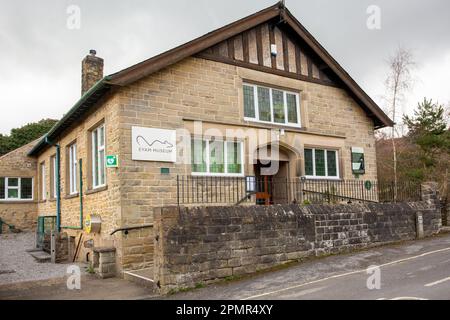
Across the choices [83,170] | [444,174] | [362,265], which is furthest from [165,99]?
[444,174]

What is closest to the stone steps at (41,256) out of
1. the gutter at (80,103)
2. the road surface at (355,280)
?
the gutter at (80,103)

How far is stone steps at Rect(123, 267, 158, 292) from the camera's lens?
9.54 meters

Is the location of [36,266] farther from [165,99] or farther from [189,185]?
[165,99]

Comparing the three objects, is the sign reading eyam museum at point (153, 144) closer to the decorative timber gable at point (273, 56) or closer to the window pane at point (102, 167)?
the window pane at point (102, 167)

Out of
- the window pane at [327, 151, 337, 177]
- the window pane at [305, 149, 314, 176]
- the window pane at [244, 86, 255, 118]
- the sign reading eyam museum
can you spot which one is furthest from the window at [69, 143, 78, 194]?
the window pane at [327, 151, 337, 177]

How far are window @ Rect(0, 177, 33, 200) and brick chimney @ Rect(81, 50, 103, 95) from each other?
→ 325 inches

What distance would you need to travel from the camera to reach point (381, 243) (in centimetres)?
1315

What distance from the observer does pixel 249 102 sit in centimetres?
1467

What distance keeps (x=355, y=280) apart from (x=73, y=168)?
1174cm

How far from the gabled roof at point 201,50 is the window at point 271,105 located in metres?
1.91

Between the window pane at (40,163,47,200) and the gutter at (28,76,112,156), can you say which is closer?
the gutter at (28,76,112,156)

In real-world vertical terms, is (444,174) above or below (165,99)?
below

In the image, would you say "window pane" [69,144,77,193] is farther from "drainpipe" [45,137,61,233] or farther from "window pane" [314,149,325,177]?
"window pane" [314,149,325,177]
